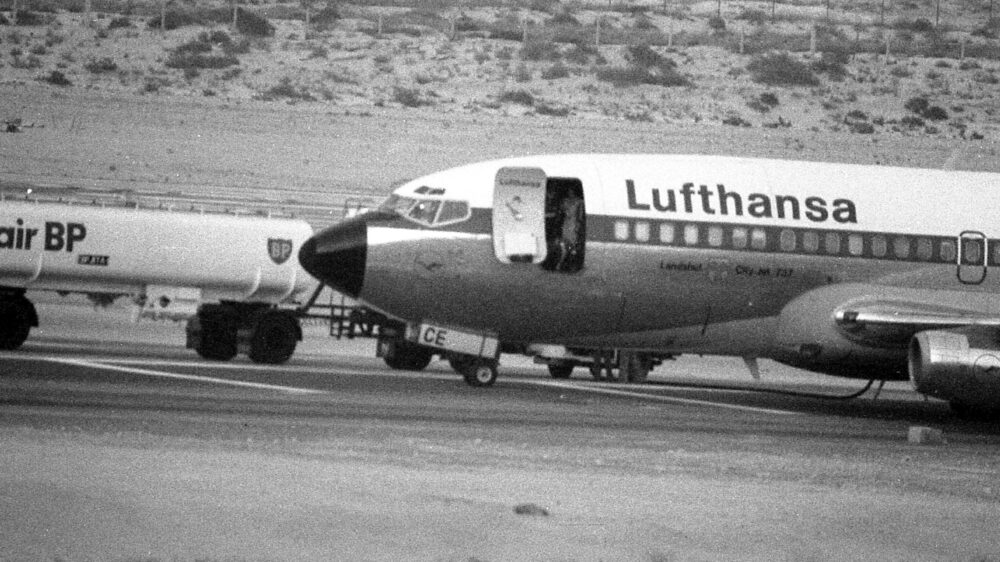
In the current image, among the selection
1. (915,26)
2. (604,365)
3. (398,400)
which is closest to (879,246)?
(604,365)

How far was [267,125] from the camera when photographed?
74000 mm

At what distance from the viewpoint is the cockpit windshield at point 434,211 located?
28719 millimetres

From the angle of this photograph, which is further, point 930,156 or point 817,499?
point 930,156

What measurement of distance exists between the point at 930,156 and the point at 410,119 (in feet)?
61.7

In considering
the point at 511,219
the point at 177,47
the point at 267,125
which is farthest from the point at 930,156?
the point at 511,219

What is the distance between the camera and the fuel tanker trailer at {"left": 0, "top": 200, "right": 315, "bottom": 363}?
3688cm

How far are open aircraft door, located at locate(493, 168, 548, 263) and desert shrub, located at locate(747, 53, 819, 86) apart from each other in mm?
56892

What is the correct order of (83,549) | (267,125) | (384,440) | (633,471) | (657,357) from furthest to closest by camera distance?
(267,125), (657,357), (384,440), (633,471), (83,549)

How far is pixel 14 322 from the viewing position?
35.7 metres

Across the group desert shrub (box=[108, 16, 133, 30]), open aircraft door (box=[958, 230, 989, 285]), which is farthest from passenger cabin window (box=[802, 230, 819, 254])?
desert shrub (box=[108, 16, 133, 30])

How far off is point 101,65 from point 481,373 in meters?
53.0

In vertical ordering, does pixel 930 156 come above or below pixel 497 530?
below

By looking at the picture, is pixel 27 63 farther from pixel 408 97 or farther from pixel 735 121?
pixel 735 121

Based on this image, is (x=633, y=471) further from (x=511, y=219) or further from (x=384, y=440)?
(x=511, y=219)
